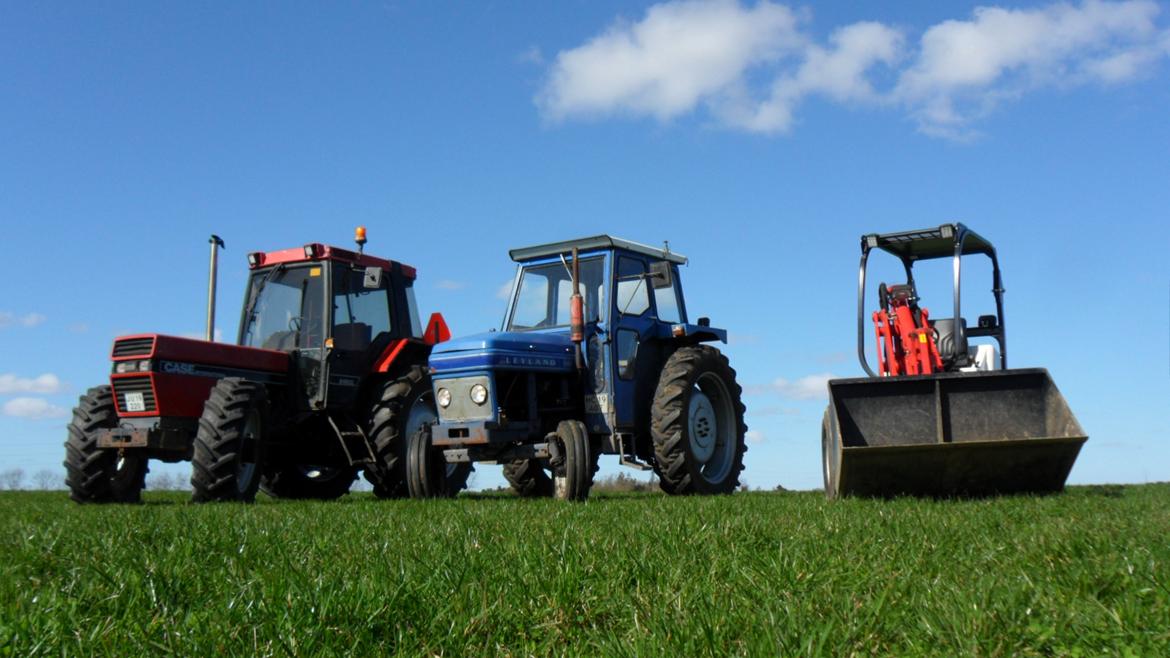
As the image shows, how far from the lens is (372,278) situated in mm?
9969

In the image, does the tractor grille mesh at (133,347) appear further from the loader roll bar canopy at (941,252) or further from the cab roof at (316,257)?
the loader roll bar canopy at (941,252)

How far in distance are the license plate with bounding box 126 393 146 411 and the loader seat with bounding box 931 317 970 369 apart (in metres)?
7.04

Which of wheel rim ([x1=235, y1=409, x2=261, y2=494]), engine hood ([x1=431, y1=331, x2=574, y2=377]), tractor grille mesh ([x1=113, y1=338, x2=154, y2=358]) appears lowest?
wheel rim ([x1=235, y1=409, x2=261, y2=494])

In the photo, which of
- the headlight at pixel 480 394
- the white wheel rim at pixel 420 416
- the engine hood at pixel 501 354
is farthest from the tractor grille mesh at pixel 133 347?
the headlight at pixel 480 394

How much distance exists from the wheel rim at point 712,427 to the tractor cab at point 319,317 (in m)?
3.23

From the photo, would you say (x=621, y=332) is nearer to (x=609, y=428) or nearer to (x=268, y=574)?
(x=609, y=428)

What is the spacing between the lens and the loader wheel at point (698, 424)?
30.9 feet

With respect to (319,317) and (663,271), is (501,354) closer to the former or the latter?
(663,271)

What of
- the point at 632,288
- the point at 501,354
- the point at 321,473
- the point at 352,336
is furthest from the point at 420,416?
the point at 632,288

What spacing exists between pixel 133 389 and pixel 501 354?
3.52m

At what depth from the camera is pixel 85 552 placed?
165 inches

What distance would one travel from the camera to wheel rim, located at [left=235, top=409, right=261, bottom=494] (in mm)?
9344

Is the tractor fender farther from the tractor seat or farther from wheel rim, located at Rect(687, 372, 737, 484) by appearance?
the tractor seat

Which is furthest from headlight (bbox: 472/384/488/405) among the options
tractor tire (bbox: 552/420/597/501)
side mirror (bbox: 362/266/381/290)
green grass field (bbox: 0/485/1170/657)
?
green grass field (bbox: 0/485/1170/657)
